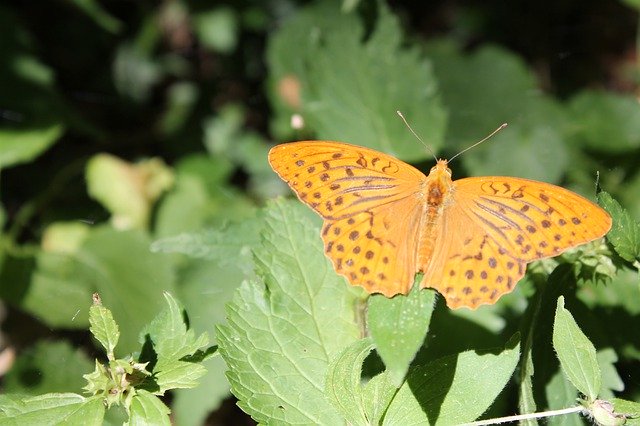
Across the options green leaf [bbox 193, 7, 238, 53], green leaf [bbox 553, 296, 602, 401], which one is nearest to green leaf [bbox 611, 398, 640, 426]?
green leaf [bbox 553, 296, 602, 401]

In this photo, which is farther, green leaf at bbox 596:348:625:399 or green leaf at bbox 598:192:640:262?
green leaf at bbox 596:348:625:399

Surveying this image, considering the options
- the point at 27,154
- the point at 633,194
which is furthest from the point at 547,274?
the point at 27,154

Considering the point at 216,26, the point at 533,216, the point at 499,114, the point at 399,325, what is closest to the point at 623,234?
the point at 533,216

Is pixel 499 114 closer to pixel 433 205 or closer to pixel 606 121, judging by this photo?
pixel 606 121

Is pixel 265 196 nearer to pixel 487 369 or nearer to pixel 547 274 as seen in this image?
pixel 547 274

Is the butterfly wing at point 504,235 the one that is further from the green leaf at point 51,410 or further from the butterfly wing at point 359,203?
the green leaf at point 51,410

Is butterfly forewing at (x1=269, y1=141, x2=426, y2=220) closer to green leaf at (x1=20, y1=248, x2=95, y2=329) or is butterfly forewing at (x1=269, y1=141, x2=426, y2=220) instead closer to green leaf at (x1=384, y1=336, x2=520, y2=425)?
green leaf at (x1=384, y1=336, x2=520, y2=425)
